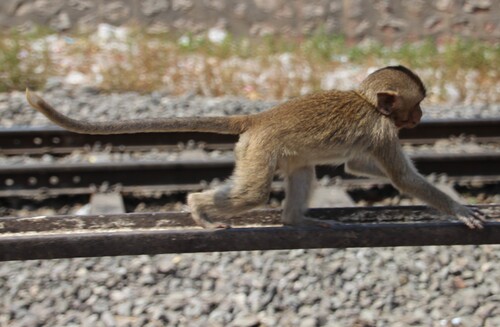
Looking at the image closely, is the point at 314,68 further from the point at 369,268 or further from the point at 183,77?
the point at 369,268

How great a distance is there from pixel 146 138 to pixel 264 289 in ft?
9.28

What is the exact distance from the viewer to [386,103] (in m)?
4.37

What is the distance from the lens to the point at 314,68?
31.6ft

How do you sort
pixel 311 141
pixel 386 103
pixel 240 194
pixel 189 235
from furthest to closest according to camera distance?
1. pixel 386 103
2. pixel 311 141
3. pixel 240 194
4. pixel 189 235

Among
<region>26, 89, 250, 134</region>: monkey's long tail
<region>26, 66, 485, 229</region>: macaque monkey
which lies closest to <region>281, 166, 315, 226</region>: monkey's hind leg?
<region>26, 66, 485, 229</region>: macaque monkey

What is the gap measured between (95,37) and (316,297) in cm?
735

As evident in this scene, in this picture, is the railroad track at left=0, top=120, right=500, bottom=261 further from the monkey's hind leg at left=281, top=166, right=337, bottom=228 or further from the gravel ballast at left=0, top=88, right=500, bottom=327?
the gravel ballast at left=0, top=88, right=500, bottom=327

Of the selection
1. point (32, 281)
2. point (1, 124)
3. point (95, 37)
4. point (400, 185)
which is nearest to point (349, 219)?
point (400, 185)

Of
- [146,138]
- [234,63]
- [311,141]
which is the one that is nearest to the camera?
[311,141]

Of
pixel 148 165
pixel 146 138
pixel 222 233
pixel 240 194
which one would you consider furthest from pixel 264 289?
pixel 146 138

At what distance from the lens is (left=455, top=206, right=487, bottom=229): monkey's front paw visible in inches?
151

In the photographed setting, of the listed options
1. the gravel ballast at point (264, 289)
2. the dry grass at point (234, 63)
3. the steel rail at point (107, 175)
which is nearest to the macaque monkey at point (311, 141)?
the gravel ballast at point (264, 289)

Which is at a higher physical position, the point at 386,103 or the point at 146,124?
the point at 386,103

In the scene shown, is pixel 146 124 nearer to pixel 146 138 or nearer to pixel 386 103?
pixel 386 103
